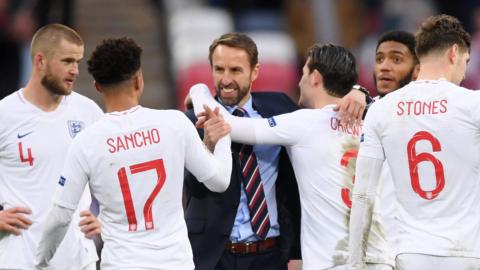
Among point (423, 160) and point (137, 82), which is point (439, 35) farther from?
point (137, 82)

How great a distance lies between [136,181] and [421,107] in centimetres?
163

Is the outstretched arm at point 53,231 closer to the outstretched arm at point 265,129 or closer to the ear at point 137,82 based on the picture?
the ear at point 137,82

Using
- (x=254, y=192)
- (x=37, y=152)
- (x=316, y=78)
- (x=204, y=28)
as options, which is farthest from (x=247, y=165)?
(x=204, y=28)

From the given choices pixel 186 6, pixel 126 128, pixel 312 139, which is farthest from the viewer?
pixel 186 6

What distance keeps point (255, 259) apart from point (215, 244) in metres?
0.27

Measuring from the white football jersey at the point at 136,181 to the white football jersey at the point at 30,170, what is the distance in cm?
83

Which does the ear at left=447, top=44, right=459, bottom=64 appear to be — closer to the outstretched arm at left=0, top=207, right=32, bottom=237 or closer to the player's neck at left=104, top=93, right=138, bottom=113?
the player's neck at left=104, top=93, right=138, bottom=113

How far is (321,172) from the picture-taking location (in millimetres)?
8211

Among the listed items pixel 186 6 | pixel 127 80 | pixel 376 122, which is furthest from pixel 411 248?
pixel 186 6

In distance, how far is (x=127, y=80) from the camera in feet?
24.8

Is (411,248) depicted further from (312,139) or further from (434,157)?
(312,139)

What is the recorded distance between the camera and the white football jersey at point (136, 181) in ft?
24.4

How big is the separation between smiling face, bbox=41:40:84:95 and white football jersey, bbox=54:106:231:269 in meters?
0.93

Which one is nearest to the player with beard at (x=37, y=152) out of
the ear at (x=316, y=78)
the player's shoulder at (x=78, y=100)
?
the player's shoulder at (x=78, y=100)
